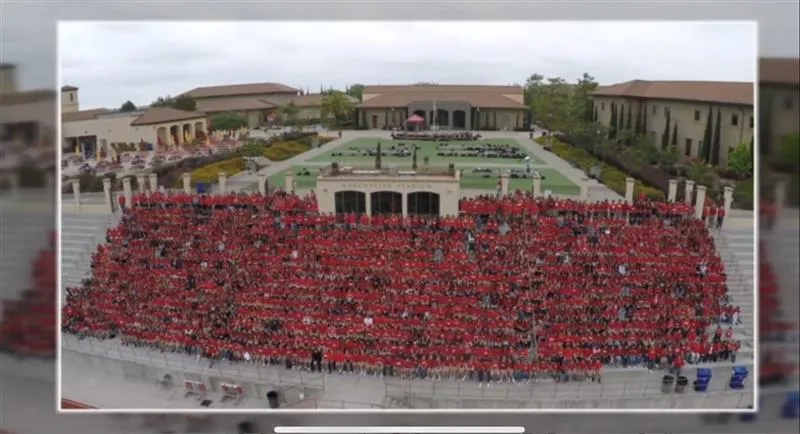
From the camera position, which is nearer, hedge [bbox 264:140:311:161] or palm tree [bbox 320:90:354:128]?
palm tree [bbox 320:90:354:128]

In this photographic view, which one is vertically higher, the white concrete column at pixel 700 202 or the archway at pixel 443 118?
the archway at pixel 443 118

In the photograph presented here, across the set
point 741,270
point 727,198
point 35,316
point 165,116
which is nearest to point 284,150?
point 165,116

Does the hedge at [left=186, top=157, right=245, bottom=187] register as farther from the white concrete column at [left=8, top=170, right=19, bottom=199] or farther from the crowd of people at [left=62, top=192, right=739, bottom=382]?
the white concrete column at [left=8, top=170, right=19, bottom=199]

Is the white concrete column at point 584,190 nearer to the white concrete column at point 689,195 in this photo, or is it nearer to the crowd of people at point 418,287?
the crowd of people at point 418,287

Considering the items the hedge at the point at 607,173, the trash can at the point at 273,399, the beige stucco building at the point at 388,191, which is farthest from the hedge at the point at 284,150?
the hedge at the point at 607,173

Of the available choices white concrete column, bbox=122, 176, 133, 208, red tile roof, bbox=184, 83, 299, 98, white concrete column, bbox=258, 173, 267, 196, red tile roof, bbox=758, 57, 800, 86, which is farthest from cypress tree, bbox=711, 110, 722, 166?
white concrete column, bbox=122, 176, 133, 208

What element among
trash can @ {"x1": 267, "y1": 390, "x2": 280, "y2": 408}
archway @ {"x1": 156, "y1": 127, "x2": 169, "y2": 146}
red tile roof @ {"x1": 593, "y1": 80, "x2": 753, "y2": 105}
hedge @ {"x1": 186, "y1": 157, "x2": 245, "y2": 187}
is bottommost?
trash can @ {"x1": 267, "y1": 390, "x2": 280, "y2": 408}

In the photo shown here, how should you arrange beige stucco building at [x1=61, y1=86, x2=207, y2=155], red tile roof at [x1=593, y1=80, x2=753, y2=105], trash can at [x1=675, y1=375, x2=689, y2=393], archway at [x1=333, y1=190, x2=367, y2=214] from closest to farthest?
trash can at [x1=675, y1=375, x2=689, y2=393] < red tile roof at [x1=593, y1=80, x2=753, y2=105] < beige stucco building at [x1=61, y1=86, x2=207, y2=155] < archway at [x1=333, y1=190, x2=367, y2=214]
